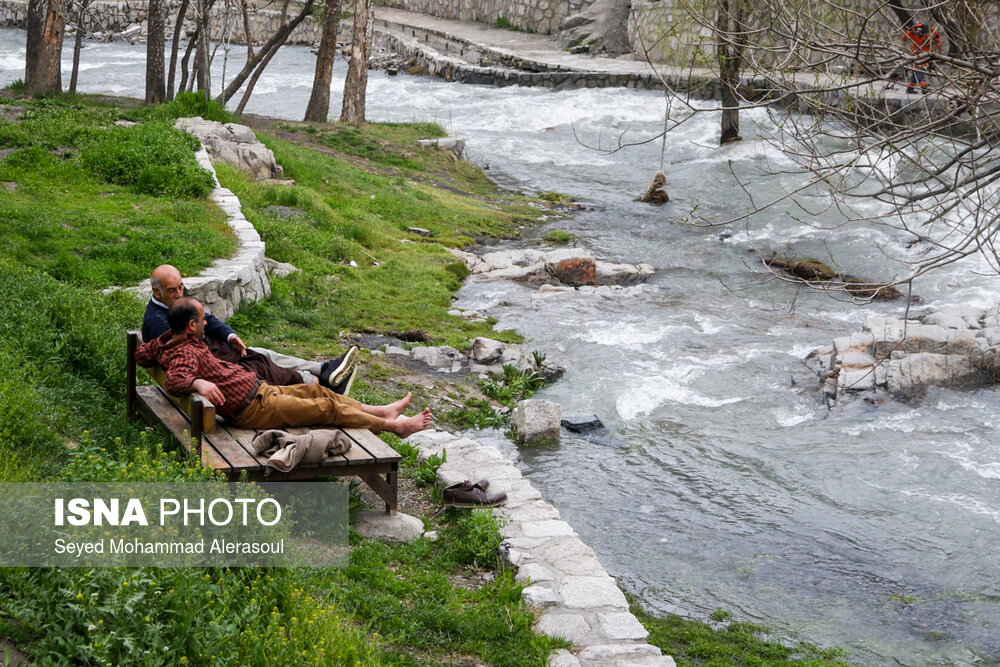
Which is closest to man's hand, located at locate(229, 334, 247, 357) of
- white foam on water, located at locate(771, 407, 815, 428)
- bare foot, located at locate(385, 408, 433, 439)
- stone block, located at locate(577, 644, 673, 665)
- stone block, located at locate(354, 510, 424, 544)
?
bare foot, located at locate(385, 408, 433, 439)

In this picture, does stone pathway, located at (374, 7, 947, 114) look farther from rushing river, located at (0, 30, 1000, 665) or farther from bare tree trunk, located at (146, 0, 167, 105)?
bare tree trunk, located at (146, 0, 167, 105)

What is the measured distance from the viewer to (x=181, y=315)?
6152 millimetres

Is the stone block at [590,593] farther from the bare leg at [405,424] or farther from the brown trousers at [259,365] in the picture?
the brown trousers at [259,365]

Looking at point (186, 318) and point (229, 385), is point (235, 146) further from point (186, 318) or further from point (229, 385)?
point (229, 385)

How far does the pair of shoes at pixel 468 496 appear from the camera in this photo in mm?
6992

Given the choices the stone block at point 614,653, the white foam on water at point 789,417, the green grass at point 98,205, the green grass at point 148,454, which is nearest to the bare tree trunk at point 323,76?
the green grass at point 98,205

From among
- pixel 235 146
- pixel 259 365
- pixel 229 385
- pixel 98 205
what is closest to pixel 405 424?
pixel 259 365


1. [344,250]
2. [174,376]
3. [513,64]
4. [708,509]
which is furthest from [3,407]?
[513,64]

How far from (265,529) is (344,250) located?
30.0 ft

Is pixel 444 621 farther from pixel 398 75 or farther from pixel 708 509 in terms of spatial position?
pixel 398 75

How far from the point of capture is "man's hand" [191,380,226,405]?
19.1ft

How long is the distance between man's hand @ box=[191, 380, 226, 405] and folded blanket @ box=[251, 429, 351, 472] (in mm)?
320

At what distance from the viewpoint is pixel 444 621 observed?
547 cm

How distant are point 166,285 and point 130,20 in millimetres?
43912
